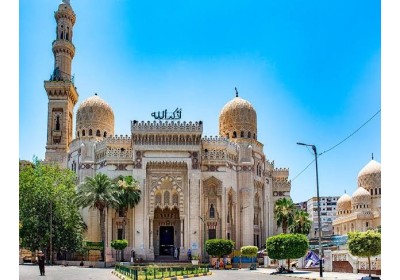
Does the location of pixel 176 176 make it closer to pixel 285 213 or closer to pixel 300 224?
pixel 285 213

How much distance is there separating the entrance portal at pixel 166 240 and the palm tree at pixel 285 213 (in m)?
11.7

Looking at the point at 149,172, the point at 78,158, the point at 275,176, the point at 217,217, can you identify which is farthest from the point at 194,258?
the point at 275,176

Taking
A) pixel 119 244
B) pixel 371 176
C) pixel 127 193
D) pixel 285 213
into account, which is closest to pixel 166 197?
pixel 127 193

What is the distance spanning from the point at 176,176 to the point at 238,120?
11.2 meters

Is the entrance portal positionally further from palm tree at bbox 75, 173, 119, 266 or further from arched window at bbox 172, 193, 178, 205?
palm tree at bbox 75, 173, 119, 266

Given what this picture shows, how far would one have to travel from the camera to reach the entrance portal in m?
54.0

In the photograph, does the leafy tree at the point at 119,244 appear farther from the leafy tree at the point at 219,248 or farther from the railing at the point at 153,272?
the railing at the point at 153,272

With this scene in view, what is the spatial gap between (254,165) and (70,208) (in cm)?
2172

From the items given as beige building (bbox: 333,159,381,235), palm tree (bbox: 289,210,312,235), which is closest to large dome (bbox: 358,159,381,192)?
beige building (bbox: 333,159,381,235)

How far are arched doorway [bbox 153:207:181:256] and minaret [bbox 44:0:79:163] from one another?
1450 cm

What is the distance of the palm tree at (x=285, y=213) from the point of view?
186 ft

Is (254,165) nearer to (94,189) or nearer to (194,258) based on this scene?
(194,258)

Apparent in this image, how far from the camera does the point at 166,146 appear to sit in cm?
5300
